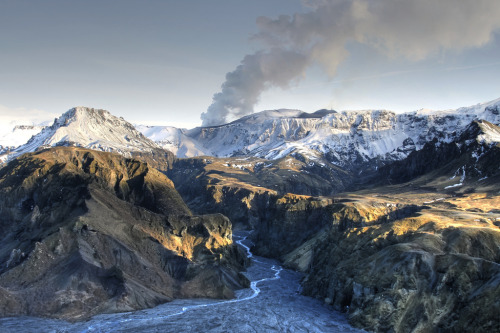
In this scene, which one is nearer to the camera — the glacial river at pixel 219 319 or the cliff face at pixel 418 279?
the cliff face at pixel 418 279

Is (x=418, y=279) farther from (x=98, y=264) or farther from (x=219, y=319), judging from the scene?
(x=98, y=264)

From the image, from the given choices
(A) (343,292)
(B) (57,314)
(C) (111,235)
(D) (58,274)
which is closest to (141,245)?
(C) (111,235)

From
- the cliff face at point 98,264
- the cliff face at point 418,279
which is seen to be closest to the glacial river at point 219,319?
the cliff face at point 98,264

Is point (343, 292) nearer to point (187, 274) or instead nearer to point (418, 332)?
point (418, 332)

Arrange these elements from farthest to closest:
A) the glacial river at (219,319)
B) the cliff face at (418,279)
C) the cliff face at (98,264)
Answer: the cliff face at (98,264), the glacial river at (219,319), the cliff face at (418,279)

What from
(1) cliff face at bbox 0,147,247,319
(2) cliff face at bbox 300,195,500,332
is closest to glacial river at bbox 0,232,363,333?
(1) cliff face at bbox 0,147,247,319

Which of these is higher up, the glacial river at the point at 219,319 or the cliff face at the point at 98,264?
the cliff face at the point at 98,264

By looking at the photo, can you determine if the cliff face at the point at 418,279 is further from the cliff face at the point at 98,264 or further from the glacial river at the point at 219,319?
the cliff face at the point at 98,264

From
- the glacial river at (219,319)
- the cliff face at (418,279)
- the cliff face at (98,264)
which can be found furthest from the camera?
the cliff face at (98,264)

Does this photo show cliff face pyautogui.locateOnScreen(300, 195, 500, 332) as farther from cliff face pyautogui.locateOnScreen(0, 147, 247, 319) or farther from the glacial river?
cliff face pyautogui.locateOnScreen(0, 147, 247, 319)
